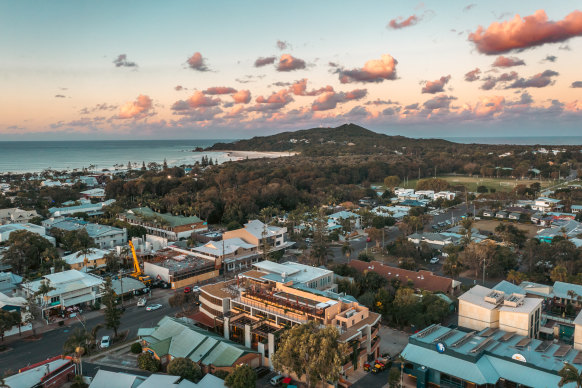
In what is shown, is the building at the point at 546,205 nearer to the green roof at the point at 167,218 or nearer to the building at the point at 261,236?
the building at the point at 261,236

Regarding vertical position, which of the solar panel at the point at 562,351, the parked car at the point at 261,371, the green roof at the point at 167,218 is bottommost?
the parked car at the point at 261,371

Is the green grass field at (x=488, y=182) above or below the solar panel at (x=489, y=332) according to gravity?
above

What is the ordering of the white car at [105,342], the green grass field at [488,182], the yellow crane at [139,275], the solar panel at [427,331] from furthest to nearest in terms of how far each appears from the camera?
1. the green grass field at [488,182]
2. the yellow crane at [139,275]
3. the white car at [105,342]
4. the solar panel at [427,331]

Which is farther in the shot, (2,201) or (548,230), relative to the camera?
(2,201)

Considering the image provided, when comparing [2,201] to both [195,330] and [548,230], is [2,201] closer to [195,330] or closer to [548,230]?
[195,330]

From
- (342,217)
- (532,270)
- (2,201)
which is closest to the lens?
(532,270)

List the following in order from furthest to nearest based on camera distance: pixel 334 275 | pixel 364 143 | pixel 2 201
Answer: pixel 364 143 → pixel 2 201 → pixel 334 275

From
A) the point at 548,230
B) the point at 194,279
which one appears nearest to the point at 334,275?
the point at 194,279

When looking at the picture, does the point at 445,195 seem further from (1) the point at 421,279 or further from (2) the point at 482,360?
(2) the point at 482,360

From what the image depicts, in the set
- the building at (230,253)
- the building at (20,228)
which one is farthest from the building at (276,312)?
the building at (20,228)
